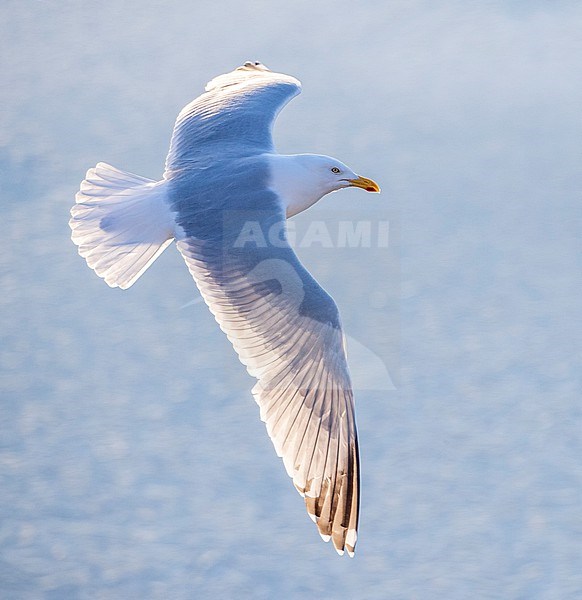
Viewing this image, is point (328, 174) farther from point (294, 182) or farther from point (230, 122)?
point (230, 122)

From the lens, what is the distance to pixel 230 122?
2586 mm

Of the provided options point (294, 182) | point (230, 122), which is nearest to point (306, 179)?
point (294, 182)

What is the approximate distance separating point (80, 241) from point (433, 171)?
1292 millimetres

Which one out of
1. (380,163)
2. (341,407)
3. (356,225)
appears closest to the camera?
(341,407)

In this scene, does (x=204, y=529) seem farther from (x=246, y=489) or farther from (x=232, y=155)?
(x=232, y=155)

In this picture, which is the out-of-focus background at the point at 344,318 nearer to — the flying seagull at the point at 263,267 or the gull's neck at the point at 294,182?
the flying seagull at the point at 263,267

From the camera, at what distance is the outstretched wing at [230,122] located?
2500 millimetres

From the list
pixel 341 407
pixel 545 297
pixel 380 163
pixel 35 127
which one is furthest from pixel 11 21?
pixel 341 407

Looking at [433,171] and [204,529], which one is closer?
[204,529]

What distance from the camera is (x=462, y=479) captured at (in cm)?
236

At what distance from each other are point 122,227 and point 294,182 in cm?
38

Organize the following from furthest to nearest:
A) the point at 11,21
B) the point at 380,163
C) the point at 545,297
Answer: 1. the point at 11,21
2. the point at 380,163
3. the point at 545,297

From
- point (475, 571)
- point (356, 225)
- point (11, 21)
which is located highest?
point (11, 21)

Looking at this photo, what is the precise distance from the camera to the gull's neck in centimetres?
233
